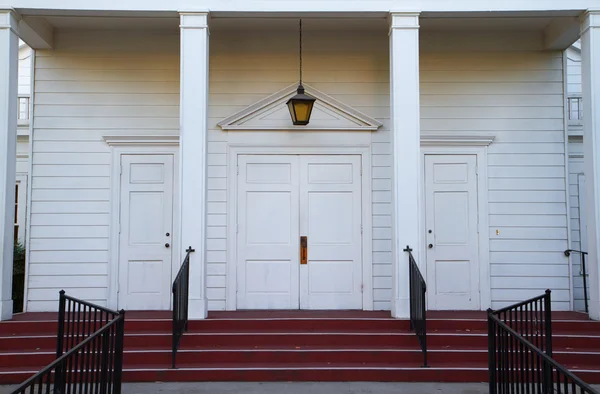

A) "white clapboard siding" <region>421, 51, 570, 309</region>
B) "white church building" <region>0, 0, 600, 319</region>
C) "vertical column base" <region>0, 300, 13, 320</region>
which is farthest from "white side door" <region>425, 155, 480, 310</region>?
"vertical column base" <region>0, 300, 13, 320</region>

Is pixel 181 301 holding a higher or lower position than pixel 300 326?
higher

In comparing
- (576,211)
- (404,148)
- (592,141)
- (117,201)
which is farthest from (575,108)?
(117,201)

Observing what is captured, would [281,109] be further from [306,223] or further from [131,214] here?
[131,214]

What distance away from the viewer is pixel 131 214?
26.9ft

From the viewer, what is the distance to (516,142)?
8.28m

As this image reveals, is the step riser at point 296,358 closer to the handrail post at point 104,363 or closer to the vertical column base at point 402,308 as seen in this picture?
the vertical column base at point 402,308

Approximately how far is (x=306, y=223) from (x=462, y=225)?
7.81ft

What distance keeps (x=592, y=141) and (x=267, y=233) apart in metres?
4.65

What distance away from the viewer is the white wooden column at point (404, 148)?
22.5 feet

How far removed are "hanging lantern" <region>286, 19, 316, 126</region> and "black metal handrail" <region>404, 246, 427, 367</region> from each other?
244 centimetres

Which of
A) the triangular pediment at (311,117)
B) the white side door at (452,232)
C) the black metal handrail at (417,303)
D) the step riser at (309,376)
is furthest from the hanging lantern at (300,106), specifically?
the step riser at (309,376)

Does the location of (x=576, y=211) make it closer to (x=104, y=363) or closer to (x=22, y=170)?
(x=104, y=363)

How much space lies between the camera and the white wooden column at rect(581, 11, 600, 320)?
6.98 m

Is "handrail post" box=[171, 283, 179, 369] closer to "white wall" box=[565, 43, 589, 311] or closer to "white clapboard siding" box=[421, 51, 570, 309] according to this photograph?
"white clapboard siding" box=[421, 51, 570, 309]
